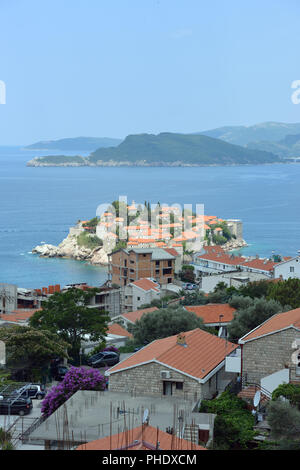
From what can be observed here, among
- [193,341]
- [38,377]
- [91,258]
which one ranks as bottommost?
[91,258]

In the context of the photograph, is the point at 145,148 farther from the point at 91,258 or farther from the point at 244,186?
the point at 91,258

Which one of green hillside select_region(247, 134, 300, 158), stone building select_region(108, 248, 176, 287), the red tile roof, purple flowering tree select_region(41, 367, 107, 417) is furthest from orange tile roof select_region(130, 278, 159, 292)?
green hillside select_region(247, 134, 300, 158)

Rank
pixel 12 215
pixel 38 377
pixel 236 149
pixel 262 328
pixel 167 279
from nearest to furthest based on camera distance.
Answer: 1. pixel 262 328
2. pixel 38 377
3. pixel 167 279
4. pixel 12 215
5. pixel 236 149

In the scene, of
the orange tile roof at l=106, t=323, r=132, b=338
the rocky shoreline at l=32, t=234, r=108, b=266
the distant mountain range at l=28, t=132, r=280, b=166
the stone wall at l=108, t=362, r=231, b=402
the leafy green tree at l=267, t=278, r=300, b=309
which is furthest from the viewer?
the distant mountain range at l=28, t=132, r=280, b=166

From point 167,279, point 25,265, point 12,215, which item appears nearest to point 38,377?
point 167,279

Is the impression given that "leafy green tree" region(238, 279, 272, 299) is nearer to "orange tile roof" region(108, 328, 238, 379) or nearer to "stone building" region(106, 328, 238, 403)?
"orange tile roof" region(108, 328, 238, 379)

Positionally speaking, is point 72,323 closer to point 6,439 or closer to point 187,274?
point 6,439

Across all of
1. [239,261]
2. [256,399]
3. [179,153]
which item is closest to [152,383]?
[256,399]
